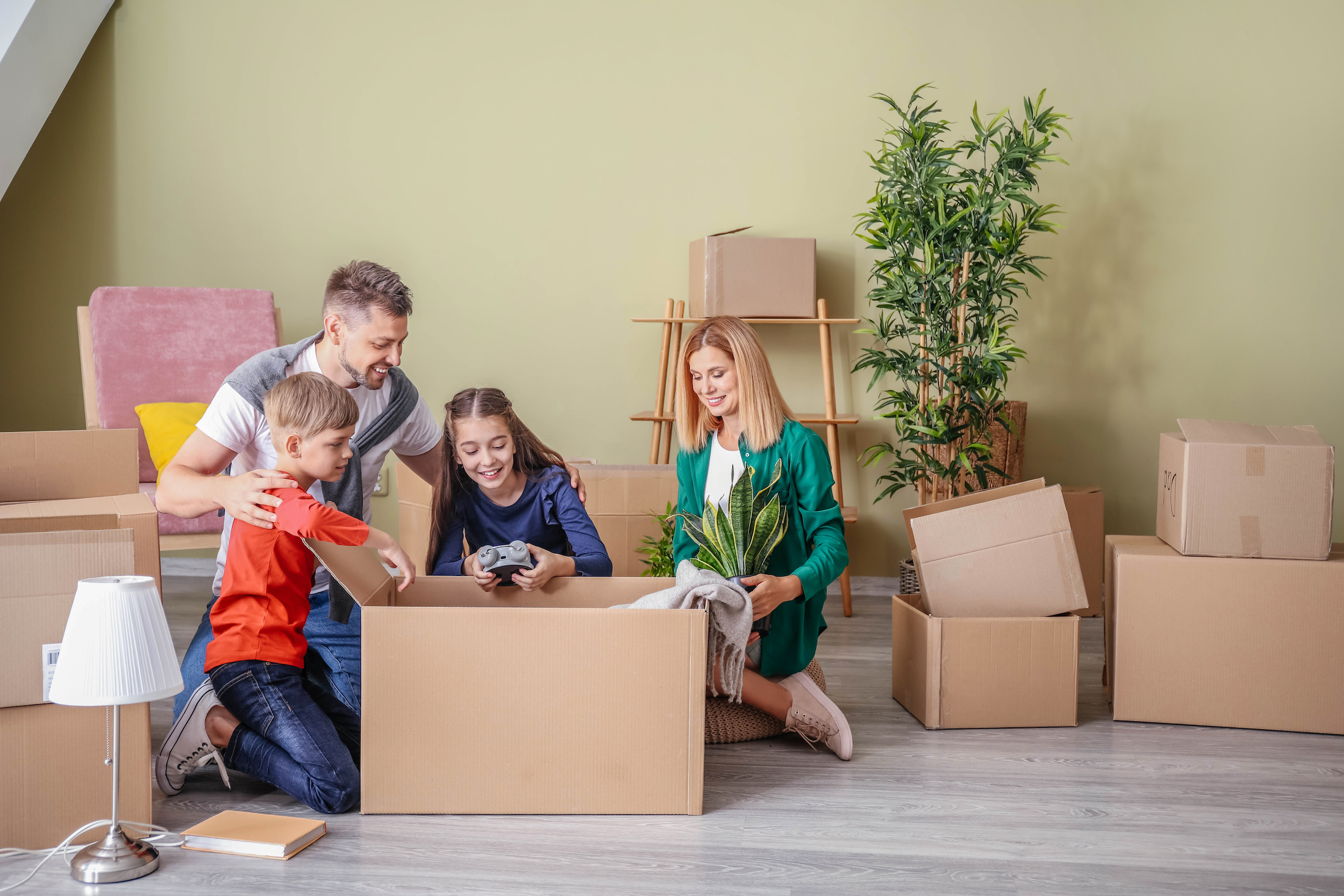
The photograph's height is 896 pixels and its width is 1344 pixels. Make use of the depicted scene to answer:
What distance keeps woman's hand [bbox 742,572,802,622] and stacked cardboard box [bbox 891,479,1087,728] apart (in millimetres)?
404

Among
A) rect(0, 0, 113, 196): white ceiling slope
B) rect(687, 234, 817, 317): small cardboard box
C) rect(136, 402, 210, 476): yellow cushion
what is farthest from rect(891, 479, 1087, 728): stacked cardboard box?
rect(0, 0, 113, 196): white ceiling slope

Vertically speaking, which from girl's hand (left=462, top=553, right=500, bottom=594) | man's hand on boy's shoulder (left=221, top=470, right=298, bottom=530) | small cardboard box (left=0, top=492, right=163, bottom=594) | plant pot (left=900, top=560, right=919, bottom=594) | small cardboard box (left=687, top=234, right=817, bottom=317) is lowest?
plant pot (left=900, top=560, right=919, bottom=594)

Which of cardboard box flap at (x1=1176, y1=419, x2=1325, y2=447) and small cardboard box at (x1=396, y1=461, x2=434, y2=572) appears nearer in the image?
cardboard box flap at (x1=1176, y1=419, x2=1325, y2=447)

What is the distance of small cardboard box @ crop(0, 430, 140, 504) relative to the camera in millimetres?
1902

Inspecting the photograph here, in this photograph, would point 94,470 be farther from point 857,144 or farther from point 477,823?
point 857,144

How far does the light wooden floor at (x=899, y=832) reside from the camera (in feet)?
4.76

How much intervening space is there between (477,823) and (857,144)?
2860 mm

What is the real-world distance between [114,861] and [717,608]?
3.35 ft

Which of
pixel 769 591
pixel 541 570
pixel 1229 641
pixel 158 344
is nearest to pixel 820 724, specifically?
pixel 769 591

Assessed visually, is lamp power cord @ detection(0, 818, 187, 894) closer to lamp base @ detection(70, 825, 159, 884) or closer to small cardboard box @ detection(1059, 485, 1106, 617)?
lamp base @ detection(70, 825, 159, 884)

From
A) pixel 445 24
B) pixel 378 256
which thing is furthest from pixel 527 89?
pixel 378 256

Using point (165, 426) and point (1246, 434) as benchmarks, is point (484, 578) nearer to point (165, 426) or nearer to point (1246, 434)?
point (1246, 434)

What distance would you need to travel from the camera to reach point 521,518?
215 centimetres

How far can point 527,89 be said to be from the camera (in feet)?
12.3
